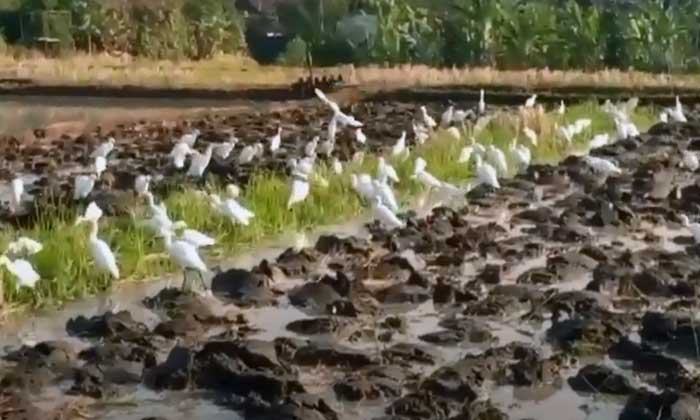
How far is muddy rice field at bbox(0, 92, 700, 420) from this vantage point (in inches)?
294

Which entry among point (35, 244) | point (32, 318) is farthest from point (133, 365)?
point (35, 244)

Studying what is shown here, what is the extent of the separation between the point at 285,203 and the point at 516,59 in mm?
21039

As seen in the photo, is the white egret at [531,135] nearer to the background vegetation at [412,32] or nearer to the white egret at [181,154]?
the white egret at [181,154]

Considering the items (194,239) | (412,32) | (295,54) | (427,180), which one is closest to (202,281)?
(194,239)

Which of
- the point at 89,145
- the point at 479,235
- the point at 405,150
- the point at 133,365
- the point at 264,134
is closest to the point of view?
the point at 133,365

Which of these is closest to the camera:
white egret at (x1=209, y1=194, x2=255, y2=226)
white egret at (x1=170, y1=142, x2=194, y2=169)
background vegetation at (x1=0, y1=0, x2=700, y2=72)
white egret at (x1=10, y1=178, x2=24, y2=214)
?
white egret at (x1=209, y1=194, x2=255, y2=226)

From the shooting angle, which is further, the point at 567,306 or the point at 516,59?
the point at 516,59

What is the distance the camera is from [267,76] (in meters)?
30.9

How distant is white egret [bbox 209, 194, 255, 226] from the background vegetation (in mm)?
20844

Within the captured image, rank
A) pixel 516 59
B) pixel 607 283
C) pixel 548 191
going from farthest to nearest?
pixel 516 59
pixel 548 191
pixel 607 283

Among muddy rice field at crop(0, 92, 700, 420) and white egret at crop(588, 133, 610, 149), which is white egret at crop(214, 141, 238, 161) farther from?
white egret at crop(588, 133, 610, 149)

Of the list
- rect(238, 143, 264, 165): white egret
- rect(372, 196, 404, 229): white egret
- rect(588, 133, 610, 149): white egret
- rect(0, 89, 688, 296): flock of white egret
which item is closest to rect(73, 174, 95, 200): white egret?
rect(0, 89, 688, 296): flock of white egret

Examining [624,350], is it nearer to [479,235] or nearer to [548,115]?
[479,235]

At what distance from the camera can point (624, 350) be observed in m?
8.40
